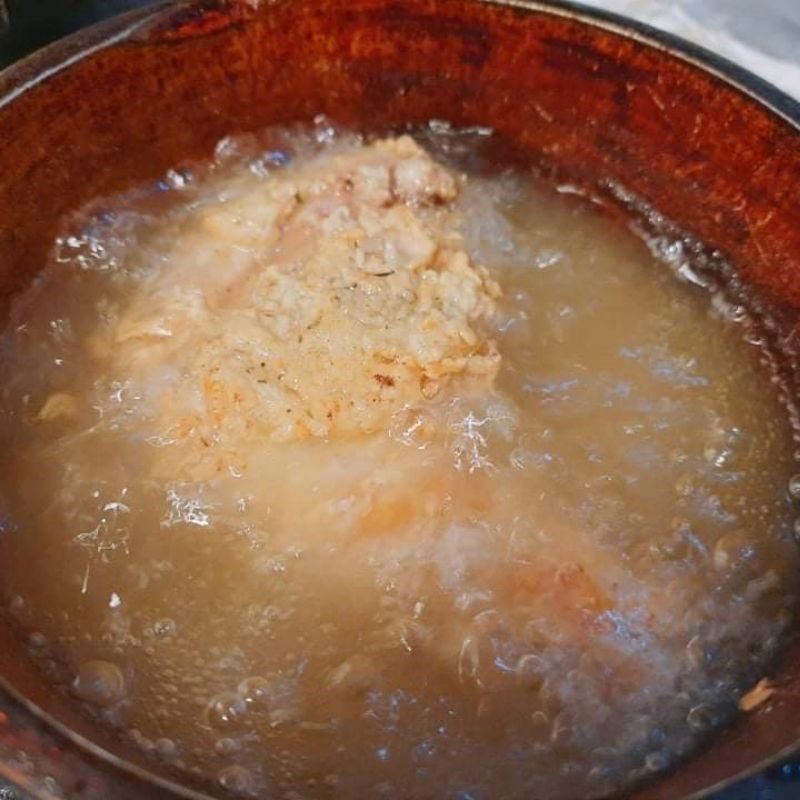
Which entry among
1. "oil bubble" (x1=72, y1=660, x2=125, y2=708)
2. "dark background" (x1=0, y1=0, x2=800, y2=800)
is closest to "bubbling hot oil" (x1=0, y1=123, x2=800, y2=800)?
"oil bubble" (x1=72, y1=660, x2=125, y2=708)

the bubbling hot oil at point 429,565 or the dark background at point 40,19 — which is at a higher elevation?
the dark background at point 40,19

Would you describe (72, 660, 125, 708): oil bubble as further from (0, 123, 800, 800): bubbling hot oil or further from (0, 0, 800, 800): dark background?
(0, 0, 800, 800): dark background

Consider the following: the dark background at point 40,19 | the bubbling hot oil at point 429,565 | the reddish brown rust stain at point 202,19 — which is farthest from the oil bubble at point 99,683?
the dark background at point 40,19

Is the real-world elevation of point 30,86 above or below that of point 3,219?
above

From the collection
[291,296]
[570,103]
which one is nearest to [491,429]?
[291,296]

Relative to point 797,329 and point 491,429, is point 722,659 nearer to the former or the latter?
point 491,429

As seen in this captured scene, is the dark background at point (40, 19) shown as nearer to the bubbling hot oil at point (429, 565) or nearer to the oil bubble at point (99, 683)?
the bubbling hot oil at point (429, 565)

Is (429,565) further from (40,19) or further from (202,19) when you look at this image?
(40,19)

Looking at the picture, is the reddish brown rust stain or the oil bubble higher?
the reddish brown rust stain
